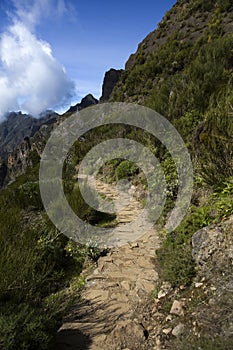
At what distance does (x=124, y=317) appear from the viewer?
302 centimetres

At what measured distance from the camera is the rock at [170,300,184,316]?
109 inches

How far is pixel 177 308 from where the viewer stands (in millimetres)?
2832

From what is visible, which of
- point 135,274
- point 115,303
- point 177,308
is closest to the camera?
point 177,308

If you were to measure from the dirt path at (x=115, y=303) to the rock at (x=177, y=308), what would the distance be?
0.32 metres

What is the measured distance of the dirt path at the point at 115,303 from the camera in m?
2.69

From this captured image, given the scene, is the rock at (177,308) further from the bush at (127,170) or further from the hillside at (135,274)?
the bush at (127,170)

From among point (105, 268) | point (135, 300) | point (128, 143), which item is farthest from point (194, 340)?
point (128, 143)

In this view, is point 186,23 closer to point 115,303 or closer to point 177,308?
point 115,303

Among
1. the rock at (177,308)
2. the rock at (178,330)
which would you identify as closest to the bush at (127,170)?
the rock at (177,308)

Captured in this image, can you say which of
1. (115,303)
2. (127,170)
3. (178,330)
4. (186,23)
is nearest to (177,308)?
(178,330)

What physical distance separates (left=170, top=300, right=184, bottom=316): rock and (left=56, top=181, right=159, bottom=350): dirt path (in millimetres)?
323

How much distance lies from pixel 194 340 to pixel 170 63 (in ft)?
64.7

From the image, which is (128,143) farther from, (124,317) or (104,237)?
(124,317)

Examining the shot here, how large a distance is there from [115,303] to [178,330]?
938 mm
